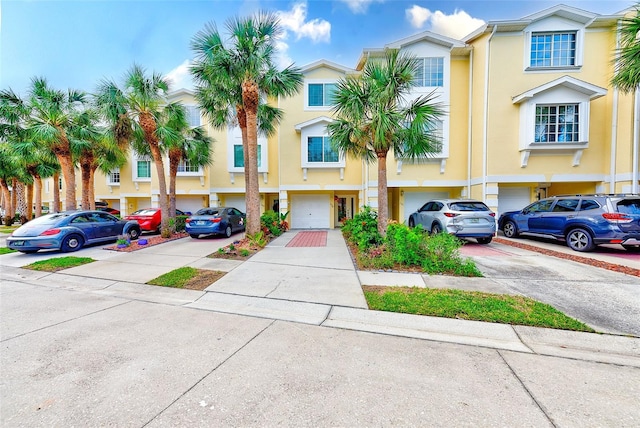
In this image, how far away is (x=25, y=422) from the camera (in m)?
2.20

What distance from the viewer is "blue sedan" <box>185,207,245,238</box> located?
1211 cm

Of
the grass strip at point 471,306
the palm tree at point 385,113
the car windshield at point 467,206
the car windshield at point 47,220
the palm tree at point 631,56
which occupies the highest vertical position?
the palm tree at point 631,56

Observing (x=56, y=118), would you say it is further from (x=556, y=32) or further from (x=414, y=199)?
(x=556, y=32)

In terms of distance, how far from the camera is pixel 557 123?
41.3ft

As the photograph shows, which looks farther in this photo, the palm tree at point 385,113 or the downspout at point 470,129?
the downspout at point 470,129

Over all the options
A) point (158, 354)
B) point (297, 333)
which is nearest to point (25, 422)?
point (158, 354)

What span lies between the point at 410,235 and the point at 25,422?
272 inches

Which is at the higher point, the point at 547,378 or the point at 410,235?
the point at 410,235

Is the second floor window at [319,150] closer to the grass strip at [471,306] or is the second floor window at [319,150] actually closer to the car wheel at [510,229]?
the car wheel at [510,229]

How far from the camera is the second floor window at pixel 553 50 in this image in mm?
12867

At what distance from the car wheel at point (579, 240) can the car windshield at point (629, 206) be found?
1.08m

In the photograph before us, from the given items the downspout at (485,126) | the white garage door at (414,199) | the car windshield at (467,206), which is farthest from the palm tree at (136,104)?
the downspout at (485,126)

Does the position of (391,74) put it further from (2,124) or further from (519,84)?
(2,124)

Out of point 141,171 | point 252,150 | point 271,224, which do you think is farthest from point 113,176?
point 252,150
